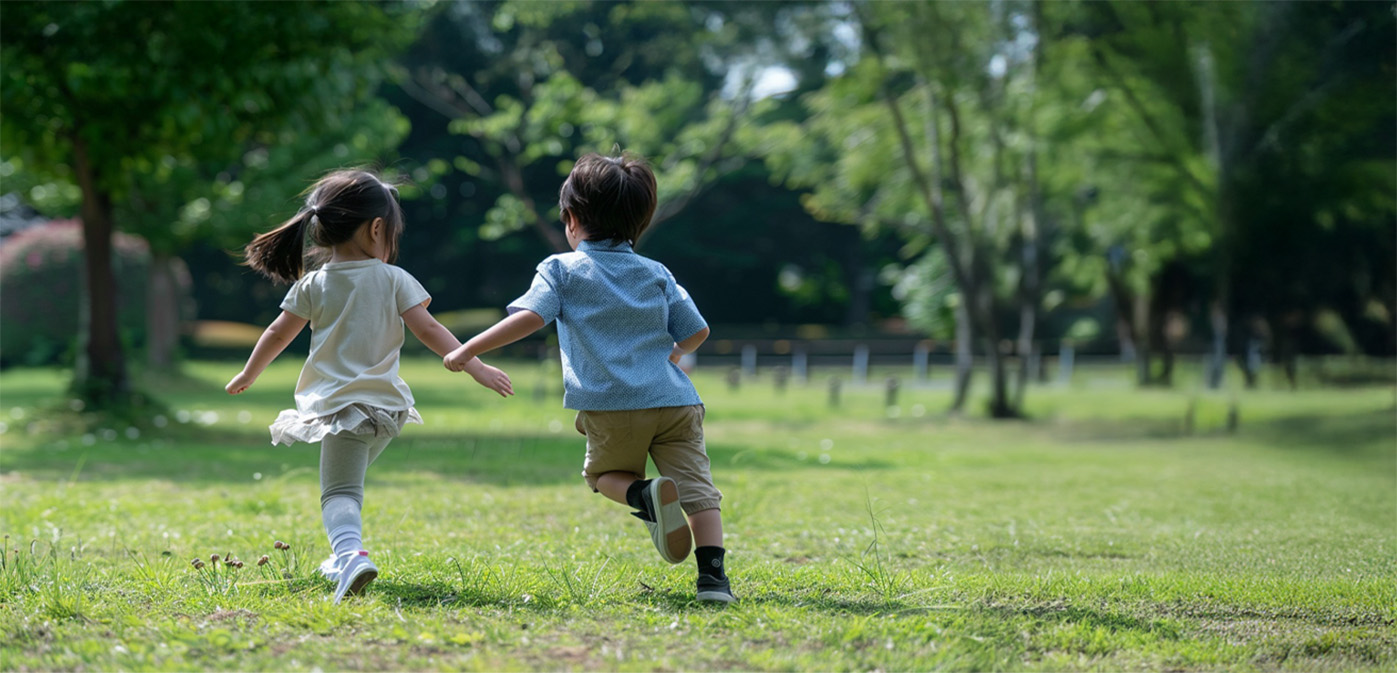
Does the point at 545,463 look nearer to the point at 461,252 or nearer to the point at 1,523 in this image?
the point at 1,523

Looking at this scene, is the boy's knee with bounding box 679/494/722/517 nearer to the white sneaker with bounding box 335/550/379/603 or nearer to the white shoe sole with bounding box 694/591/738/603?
the white shoe sole with bounding box 694/591/738/603

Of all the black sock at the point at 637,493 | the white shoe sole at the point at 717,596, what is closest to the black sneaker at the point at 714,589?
the white shoe sole at the point at 717,596

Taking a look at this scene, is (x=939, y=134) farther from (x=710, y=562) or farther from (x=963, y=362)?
(x=710, y=562)

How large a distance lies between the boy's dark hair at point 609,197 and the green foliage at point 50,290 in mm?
22697

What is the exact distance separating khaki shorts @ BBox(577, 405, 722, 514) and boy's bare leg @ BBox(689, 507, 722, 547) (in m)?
0.02

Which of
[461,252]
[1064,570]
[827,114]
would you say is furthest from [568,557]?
[461,252]

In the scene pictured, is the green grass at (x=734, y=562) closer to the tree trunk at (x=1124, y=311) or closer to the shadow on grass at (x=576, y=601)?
the shadow on grass at (x=576, y=601)

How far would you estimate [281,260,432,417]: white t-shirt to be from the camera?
4.34 meters

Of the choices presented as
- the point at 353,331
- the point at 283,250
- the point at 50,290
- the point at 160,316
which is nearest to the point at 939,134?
the point at 160,316

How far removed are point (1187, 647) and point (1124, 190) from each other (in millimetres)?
17230

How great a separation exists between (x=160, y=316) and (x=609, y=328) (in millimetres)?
23527

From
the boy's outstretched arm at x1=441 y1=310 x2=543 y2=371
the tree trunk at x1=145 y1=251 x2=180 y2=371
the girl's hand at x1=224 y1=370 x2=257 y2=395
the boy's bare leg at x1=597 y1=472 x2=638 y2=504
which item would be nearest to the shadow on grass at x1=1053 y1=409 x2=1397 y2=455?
the boy's bare leg at x1=597 y1=472 x2=638 y2=504

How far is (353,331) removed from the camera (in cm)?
438

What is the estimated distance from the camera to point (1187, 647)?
12.5 ft
